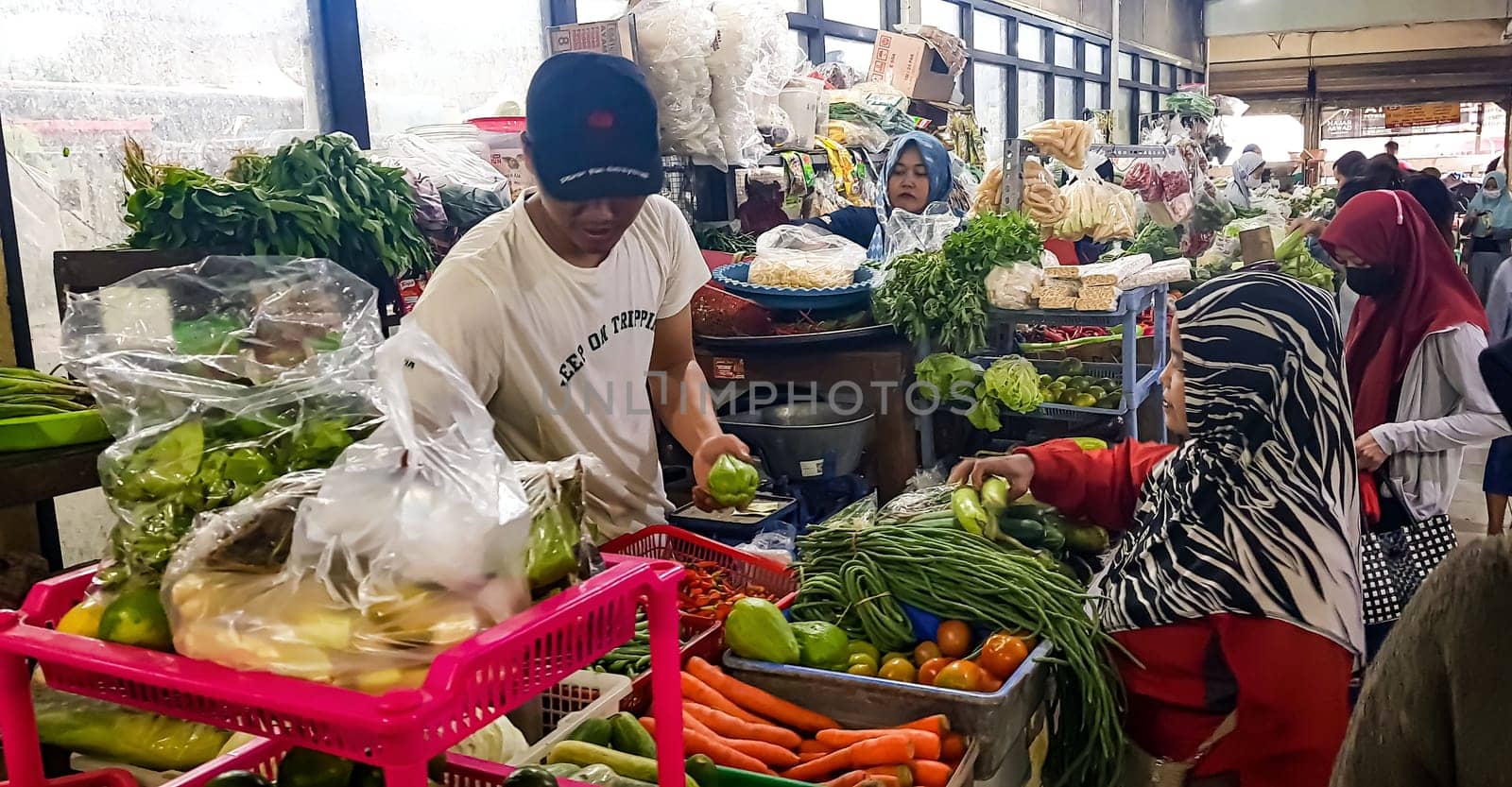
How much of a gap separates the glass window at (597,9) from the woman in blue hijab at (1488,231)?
810 centimetres

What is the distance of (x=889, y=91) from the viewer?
270 inches

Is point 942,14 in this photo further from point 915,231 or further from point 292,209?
point 292,209

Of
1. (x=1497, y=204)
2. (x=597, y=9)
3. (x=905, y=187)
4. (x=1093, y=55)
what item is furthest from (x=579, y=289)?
(x=1093, y=55)

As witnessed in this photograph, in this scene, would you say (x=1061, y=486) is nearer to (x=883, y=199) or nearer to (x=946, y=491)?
(x=946, y=491)

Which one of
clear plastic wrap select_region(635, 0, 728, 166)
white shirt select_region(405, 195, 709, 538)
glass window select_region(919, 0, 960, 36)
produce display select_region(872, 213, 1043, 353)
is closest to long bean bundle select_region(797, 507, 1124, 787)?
white shirt select_region(405, 195, 709, 538)

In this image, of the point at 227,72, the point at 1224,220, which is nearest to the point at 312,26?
the point at 227,72

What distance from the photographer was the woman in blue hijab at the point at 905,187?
206 inches

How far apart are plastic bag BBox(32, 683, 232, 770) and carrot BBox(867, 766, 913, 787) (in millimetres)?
1033

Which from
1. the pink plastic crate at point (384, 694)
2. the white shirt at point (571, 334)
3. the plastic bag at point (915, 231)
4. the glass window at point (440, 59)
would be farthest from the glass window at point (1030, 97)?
the pink plastic crate at point (384, 694)

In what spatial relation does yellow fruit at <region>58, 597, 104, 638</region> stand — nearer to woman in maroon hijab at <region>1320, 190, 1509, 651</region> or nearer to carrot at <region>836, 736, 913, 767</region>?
carrot at <region>836, 736, 913, 767</region>

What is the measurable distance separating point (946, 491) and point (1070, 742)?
837 millimetres

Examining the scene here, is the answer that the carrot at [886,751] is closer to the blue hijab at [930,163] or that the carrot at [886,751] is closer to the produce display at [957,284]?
the produce display at [957,284]

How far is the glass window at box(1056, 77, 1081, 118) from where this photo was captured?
13.1m

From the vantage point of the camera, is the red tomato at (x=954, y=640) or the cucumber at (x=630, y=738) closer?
the cucumber at (x=630, y=738)
